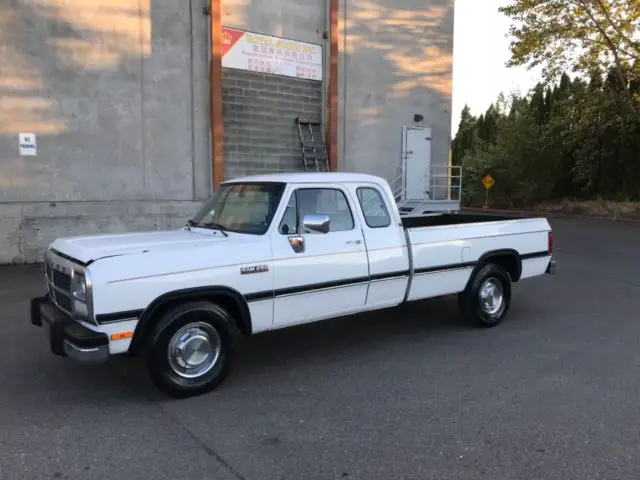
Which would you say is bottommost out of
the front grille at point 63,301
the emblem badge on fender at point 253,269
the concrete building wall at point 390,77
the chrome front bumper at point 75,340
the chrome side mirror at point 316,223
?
the chrome front bumper at point 75,340

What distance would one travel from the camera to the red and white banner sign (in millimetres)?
13656

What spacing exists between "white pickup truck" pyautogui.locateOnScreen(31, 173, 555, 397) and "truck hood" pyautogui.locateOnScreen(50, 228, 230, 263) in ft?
0.05

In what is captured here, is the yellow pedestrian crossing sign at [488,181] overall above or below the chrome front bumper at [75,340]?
above

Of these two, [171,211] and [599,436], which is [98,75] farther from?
[599,436]

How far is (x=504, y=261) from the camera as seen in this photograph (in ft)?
23.9

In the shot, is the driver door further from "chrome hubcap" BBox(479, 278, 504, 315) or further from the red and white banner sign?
the red and white banner sign

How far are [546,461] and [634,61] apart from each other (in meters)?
25.5

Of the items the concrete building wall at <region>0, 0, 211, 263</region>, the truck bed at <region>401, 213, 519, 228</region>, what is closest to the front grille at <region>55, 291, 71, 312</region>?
the truck bed at <region>401, 213, 519, 228</region>

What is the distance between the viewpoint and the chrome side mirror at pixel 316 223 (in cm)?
499

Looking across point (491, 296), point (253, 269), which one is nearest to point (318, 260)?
point (253, 269)

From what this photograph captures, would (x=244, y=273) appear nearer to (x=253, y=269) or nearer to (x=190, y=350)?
(x=253, y=269)

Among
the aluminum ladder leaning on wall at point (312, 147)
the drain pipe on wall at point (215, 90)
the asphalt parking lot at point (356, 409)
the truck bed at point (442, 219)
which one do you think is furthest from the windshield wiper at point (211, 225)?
the aluminum ladder leaning on wall at point (312, 147)

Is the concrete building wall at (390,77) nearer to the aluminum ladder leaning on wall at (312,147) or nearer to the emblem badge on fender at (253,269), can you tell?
the aluminum ladder leaning on wall at (312,147)

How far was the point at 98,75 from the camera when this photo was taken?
12000 millimetres
